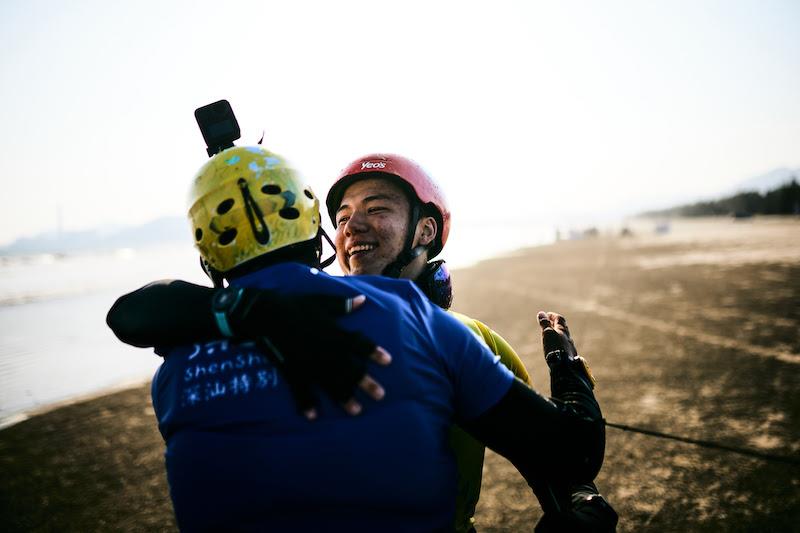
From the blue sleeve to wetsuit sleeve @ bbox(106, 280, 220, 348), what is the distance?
778 millimetres

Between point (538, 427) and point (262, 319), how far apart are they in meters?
1.08

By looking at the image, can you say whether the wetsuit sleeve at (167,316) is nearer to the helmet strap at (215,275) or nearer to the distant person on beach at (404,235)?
the helmet strap at (215,275)

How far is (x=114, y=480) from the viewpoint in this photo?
5586mm

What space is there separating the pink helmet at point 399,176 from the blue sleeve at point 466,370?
212 centimetres

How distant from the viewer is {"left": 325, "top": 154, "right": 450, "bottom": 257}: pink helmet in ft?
11.4

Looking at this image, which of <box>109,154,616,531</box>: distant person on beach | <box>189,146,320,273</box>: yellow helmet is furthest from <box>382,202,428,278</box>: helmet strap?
<box>189,146,320,273</box>: yellow helmet

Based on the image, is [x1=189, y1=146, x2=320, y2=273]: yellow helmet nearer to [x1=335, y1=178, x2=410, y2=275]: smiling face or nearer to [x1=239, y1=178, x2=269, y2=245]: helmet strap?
[x1=239, y1=178, x2=269, y2=245]: helmet strap

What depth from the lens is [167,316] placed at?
1.55 metres

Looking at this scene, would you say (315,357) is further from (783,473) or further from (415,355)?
(783,473)

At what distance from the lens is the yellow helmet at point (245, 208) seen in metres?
1.87

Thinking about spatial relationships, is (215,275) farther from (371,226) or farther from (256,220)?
(371,226)

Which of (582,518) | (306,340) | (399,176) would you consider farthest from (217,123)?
(582,518)

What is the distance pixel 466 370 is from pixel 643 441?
5784mm

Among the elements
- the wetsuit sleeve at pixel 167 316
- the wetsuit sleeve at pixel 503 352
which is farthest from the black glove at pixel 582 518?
the wetsuit sleeve at pixel 167 316
